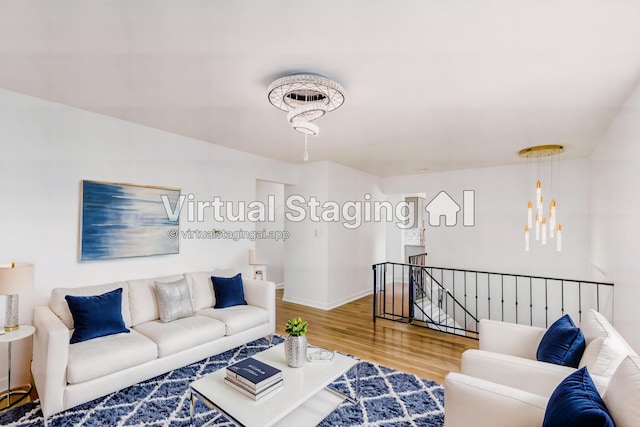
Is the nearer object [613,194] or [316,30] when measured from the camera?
[316,30]

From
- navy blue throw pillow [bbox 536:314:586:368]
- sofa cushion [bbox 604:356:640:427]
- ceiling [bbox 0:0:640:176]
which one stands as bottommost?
navy blue throw pillow [bbox 536:314:586:368]

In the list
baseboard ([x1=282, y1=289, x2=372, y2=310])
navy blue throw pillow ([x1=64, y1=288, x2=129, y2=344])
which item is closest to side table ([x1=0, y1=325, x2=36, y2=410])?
navy blue throw pillow ([x1=64, y1=288, x2=129, y2=344])

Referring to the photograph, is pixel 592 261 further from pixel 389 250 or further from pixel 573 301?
pixel 389 250

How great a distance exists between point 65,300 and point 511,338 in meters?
3.72

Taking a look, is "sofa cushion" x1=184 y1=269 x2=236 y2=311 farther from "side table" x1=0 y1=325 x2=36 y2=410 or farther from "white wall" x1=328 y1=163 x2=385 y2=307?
"white wall" x1=328 y1=163 x2=385 y2=307

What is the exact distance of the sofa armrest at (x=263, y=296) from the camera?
3787 millimetres

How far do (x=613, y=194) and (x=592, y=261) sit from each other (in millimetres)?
1809

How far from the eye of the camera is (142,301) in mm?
3217

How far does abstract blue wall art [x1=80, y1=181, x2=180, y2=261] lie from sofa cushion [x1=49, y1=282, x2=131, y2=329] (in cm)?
35

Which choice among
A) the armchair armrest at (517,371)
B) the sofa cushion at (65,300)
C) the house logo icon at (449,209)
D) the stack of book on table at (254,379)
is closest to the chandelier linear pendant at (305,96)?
the stack of book on table at (254,379)

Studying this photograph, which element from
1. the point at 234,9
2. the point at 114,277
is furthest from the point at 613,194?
the point at 114,277

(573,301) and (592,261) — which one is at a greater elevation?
(592,261)

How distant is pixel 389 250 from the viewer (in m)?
8.50

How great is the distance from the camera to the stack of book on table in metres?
1.92
